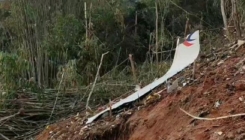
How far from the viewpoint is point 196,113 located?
79.0 inches

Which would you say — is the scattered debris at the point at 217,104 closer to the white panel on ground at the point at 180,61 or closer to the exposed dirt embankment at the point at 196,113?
A: the exposed dirt embankment at the point at 196,113

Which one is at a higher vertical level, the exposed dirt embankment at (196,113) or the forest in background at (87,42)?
the exposed dirt embankment at (196,113)

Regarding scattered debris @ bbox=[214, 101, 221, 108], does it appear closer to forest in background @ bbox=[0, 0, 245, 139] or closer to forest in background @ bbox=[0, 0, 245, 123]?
forest in background @ bbox=[0, 0, 245, 139]

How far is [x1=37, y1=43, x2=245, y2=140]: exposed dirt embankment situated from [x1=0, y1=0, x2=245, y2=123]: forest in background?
3.01 feet

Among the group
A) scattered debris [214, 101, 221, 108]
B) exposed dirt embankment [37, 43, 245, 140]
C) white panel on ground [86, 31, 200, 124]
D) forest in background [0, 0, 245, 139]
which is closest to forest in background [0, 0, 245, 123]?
forest in background [0, 0, 245, 139]

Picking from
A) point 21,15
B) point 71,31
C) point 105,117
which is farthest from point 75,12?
point 105,117

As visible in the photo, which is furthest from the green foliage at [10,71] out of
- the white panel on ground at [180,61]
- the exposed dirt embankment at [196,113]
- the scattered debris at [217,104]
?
the scattered debris at [217,104]

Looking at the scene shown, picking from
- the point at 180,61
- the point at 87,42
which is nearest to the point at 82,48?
the point at 87,42

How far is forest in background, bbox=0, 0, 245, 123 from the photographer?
3932 millimetres

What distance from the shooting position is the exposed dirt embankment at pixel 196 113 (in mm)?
1793

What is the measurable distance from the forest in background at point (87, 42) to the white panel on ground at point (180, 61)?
369mm

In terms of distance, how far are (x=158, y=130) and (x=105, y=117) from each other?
67cm

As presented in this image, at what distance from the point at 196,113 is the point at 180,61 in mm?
1106

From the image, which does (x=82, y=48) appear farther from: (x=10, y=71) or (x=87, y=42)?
(x=10, y=71)
